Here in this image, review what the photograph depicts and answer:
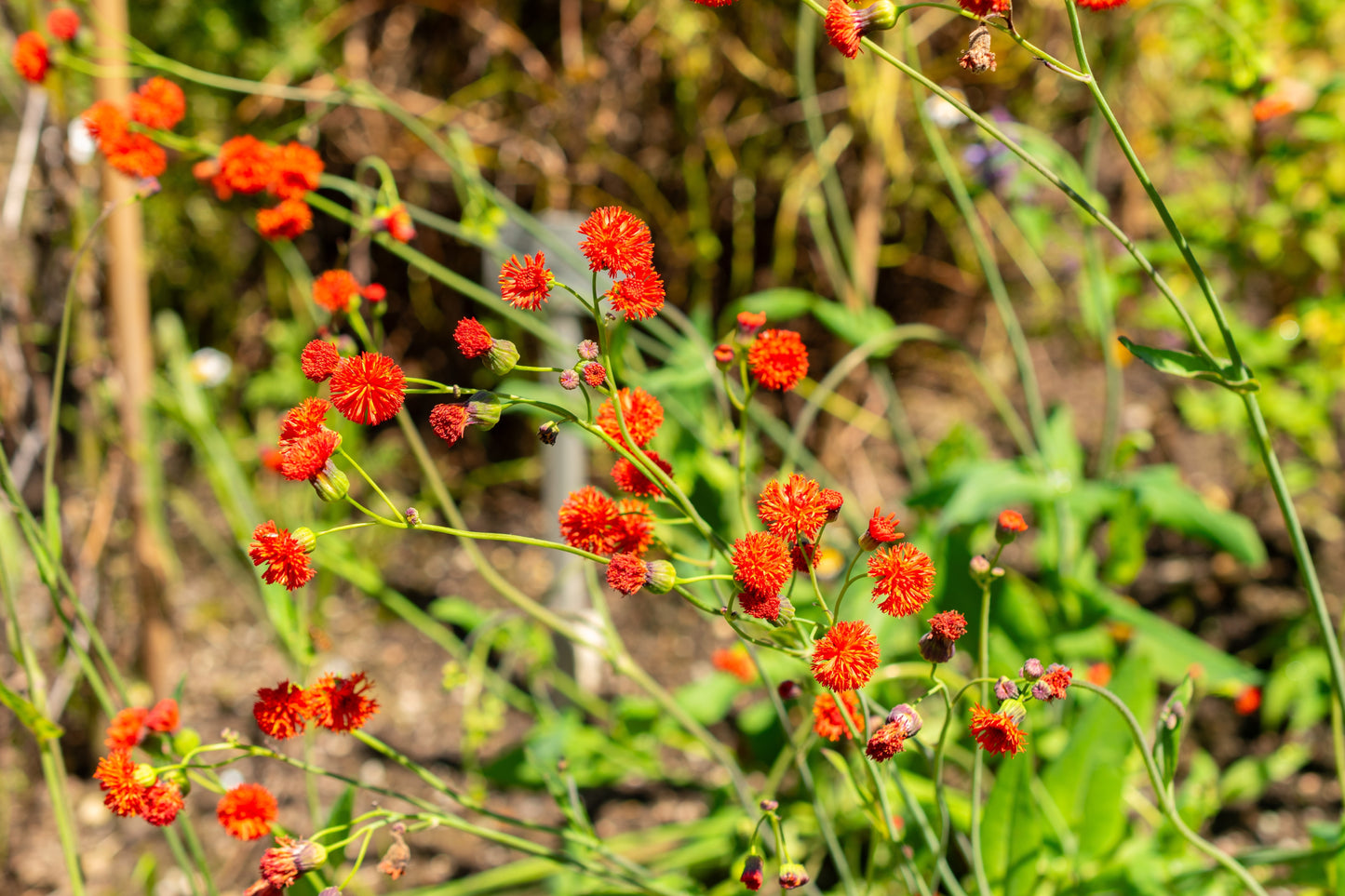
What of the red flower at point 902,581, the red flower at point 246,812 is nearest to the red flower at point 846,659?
the red flower at point 902,581

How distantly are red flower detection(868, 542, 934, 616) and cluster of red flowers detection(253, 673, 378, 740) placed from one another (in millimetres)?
397

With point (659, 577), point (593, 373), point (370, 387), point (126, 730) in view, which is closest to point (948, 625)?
point (659, 577)

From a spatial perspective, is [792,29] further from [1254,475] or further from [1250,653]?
[1250,653]

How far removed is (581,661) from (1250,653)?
1.32m

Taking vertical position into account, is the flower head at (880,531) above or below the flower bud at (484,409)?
below

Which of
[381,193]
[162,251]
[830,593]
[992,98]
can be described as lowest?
[830,593]

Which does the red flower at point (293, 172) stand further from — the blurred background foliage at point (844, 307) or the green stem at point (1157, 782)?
the green stem at point (1157, 782)

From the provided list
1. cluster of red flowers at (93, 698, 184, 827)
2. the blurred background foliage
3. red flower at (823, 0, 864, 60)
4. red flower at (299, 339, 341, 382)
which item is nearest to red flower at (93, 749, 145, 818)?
cluster of red flowers at (93, 698, 184, 827)

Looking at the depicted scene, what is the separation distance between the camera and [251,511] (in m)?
1.61

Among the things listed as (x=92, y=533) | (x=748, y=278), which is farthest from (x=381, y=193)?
(x=748, y=278)

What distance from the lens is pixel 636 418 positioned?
0.70 m

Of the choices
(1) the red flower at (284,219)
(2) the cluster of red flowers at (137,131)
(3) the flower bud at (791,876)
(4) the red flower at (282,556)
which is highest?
(2) the cluster of red flowers at (137,131)

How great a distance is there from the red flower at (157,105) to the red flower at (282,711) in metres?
0.75

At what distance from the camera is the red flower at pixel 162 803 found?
715 millimetres
